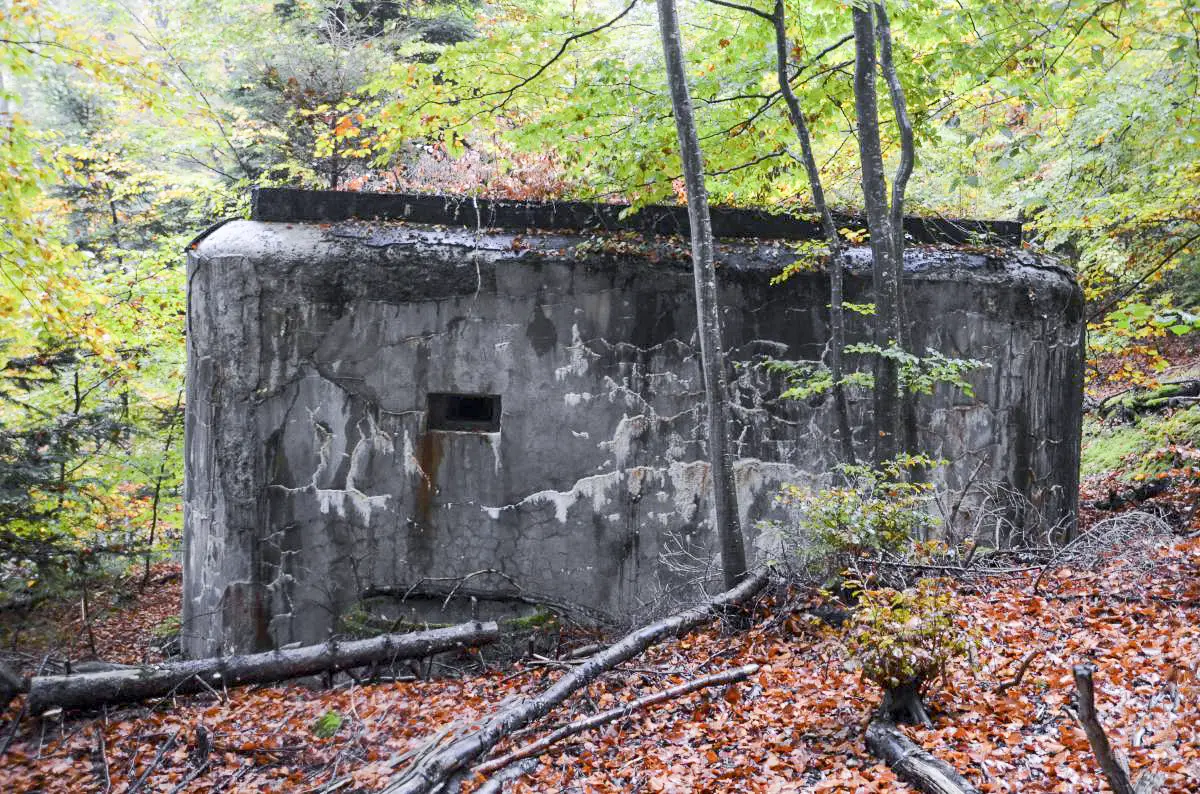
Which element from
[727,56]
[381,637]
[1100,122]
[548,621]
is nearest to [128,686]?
[381,637]

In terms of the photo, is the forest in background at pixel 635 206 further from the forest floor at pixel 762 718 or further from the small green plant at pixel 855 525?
the small green plant at pixel 855 525

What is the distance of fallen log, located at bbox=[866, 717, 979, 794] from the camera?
2.87 metres

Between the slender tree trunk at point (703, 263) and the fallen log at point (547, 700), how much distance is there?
54 centimetres

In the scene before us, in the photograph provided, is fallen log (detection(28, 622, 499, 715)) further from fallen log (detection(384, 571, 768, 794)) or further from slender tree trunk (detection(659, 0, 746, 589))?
slender tree trunk (detection(659, 0, 746, 589))

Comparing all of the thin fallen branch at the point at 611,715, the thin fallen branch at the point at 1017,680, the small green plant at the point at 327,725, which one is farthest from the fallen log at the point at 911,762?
the small green plant at the point at 327,725

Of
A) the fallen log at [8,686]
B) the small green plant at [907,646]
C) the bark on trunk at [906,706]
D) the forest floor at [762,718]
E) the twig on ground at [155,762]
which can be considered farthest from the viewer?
the fallen log at [8,686]

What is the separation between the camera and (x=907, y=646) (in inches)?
129

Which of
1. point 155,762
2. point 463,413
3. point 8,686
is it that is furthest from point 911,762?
point 8,686

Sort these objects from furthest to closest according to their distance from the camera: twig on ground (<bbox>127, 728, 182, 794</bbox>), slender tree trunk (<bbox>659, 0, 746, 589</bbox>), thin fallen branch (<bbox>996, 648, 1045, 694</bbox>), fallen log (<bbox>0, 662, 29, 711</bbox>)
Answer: slender tree trunk (<bbox>659, 0, 746, 589</bbox>), fallen log (<bbox>0, 662, 29, 711</bbox>), twig on ground (<bbox>127, 728, 182, 794</bbox>), thin fallen branch (<bbox>996, 648, 1045, 694</bbox>)

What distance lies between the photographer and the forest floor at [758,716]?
3.20 m

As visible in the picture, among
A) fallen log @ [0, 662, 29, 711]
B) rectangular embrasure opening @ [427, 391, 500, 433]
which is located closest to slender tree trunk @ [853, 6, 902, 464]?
rectangular embrasure opening @ [427, 391, 500, 433]

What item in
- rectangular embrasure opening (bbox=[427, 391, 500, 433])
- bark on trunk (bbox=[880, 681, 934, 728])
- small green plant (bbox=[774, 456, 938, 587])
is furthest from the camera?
rectangular embrasure opening (bbox=[427, 391, 500, 433])

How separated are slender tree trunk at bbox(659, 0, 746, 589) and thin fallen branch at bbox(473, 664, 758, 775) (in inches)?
43.7

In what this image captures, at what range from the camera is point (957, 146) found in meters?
8.59
